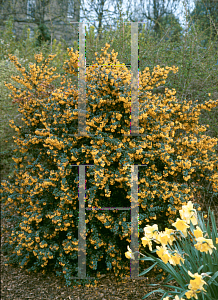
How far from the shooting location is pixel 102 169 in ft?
8.05

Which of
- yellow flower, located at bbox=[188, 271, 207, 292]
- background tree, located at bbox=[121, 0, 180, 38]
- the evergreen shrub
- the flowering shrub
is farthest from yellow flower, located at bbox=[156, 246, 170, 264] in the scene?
background tree, located at bbox=[121, 0, 180, 38]

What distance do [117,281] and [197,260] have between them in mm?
1336

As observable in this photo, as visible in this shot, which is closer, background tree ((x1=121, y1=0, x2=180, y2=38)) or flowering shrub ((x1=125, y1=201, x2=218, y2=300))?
flowering shrub ((x1=125, y1=201, x2=218, y2=300))

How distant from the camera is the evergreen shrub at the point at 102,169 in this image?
2582 millimetres

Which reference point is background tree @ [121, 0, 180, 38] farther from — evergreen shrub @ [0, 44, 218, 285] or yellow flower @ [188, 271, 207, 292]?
yellow flower @ [188, 271, 207, 292]

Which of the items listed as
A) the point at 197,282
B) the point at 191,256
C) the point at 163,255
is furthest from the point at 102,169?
the point at 197,282

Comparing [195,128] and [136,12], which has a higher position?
[136,12]

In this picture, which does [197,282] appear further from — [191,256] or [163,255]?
[191,256]

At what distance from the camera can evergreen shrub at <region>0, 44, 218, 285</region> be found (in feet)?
8.47

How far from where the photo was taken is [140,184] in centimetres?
269

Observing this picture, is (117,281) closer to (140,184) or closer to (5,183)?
(140,184)

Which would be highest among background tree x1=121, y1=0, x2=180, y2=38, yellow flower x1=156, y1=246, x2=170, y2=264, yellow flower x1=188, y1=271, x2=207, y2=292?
background tree x1=121, y1=0, x2=180, y2=38

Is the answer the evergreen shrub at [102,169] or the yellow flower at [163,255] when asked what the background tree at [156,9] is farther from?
the yellow flower at [163,255]

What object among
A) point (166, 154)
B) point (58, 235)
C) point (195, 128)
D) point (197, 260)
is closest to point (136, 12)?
point (195, 128)
